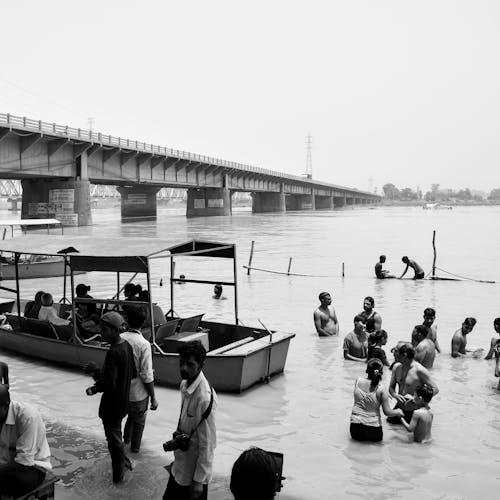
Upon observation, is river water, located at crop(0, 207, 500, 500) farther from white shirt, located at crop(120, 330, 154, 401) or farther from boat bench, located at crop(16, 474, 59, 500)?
boat bench, located at crop(16, 474, 59, 500)

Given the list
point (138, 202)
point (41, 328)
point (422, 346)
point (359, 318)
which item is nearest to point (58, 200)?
point (41, 328)

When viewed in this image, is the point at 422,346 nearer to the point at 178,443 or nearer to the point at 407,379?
the point at 407,379

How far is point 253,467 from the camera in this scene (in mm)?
2977

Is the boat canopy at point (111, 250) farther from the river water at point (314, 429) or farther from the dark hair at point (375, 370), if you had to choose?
the dark hair at point (375, 370)

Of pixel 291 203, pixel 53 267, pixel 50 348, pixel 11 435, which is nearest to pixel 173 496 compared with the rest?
pixel 11 435

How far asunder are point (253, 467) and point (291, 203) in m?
146

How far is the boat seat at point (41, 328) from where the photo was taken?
37.8 ft

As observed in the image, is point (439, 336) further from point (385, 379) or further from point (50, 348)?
point (50, 348)

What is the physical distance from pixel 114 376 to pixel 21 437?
1.27m

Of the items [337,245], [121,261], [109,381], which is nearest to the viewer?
[109,381]

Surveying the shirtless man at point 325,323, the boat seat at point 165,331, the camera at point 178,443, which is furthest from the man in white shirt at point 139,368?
the shirtless man at point 325,323

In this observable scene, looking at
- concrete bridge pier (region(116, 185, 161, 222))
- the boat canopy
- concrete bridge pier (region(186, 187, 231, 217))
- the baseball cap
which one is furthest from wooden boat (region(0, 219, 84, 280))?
concrete bridge pier (region(186, 187, 231, 217))

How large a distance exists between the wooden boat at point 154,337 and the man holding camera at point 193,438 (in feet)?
14.9

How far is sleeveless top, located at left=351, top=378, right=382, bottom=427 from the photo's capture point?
7.73 meters
